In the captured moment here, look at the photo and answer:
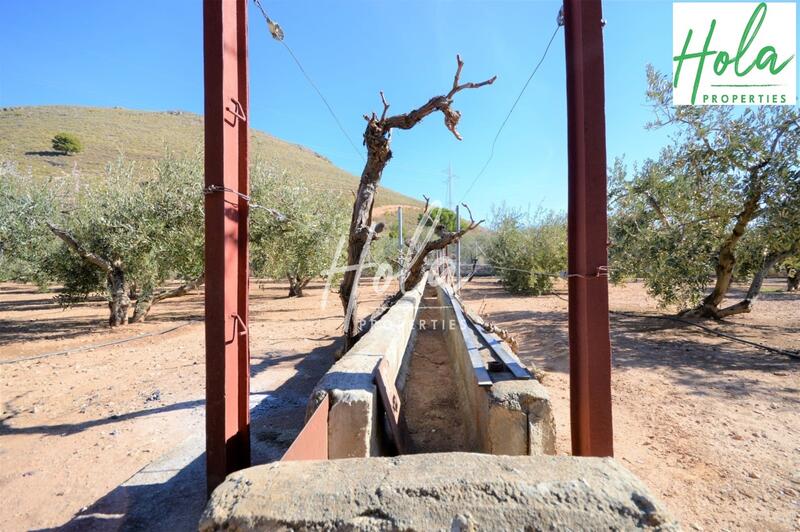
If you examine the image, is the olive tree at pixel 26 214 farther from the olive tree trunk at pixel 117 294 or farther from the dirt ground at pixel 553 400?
the dirt ground at pixel 553 400

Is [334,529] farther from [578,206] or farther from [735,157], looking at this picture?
[735,157]

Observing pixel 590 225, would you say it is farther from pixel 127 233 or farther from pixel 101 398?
pixel 127 233

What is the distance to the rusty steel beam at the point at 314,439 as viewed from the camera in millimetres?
1748

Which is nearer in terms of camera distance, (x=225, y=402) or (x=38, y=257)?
(x=225, y=402)

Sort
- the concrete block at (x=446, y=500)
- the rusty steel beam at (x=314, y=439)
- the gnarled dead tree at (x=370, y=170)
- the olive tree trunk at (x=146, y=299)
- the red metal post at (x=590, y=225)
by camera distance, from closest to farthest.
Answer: the concrete block at (x=446, y=500) < the rusty steel beam at (x=314, y=439) < the red metal post at (x=590, y=225) < the gnarled dead tree at (x=370, y=170) < the olive tree trunk at (x=146, y=299)

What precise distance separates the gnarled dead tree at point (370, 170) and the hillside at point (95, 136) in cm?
2358

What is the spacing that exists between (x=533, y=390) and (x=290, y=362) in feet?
17.4

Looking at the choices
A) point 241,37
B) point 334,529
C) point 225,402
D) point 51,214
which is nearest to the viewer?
point 334,529

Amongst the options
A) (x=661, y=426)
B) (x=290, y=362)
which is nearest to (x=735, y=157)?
(x=661, y=426)

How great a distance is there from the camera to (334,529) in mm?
1186

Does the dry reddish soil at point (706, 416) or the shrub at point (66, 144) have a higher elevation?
the shrub at point (66, 144)

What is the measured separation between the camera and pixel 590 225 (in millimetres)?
2240

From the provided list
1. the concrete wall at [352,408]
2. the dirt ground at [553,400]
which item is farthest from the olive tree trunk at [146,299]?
the concrete wall at [352,408]

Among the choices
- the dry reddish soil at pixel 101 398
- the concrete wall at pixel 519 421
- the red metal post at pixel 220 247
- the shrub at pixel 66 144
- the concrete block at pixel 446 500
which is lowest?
the dry reddish soil at pixel 101 398
